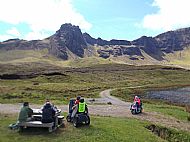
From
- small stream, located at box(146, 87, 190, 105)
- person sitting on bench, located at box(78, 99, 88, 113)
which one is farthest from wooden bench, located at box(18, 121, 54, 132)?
small stream, located at box(146, 87, 190, 105)

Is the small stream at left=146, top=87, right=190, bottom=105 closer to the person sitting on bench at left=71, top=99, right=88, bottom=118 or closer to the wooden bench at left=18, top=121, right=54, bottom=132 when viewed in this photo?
the person sitting on bench at left=71, top=99, right=88, bottom=118

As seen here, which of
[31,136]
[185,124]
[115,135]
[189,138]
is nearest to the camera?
[31,136]

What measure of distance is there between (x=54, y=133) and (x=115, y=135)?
16.3 feet

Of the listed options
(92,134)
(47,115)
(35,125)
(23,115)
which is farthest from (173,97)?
(23,115)

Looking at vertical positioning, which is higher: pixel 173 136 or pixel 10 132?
pixel 10 132

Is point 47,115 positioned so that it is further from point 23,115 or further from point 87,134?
point 87,134

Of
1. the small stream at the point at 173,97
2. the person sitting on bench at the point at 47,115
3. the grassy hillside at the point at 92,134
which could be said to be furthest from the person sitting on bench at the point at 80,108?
the small stream at the point at 173,97

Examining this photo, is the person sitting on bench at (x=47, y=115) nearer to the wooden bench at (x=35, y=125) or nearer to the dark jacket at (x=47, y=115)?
the dark jacket at (x=47, y=115)

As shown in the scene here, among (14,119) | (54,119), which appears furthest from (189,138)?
(14,119)

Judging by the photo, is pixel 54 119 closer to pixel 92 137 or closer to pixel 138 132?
pixel 92 137

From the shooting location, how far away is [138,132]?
1115 inches

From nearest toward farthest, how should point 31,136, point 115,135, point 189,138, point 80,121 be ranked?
point 31,136, point 115,135, point 80,121, point 189,138

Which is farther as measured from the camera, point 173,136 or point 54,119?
point 173,136

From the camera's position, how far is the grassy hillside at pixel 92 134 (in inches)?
957
